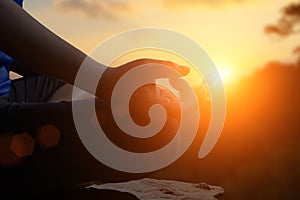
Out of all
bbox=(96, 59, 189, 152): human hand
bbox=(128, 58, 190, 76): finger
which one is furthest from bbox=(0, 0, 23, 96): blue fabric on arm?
bbox=(128, 58, 190, 76): finger

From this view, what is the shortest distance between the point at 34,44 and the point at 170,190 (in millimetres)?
2459

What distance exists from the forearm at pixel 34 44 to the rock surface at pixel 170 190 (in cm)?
195

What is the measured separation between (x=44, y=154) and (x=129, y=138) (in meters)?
0.19

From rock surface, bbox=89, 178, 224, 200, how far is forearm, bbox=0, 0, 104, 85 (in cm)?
195

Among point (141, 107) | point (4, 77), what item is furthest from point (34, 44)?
point (4, 77)

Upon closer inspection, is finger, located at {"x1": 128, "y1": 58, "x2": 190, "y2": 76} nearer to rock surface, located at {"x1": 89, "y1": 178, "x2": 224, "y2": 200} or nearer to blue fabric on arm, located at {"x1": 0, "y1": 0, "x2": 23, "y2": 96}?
blue fabric on arm, located at {"x1": 0, "y1": 0, "x2": 23, "y2": 96}

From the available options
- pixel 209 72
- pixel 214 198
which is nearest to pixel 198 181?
pixel 214 198

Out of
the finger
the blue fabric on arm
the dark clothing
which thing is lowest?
the dark clothing

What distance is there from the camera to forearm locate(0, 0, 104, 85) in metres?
0.92

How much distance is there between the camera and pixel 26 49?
36.2 inches

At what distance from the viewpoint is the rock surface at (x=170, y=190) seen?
9.84ft

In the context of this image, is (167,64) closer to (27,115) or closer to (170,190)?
(27,115)

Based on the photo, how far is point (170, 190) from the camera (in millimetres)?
3277

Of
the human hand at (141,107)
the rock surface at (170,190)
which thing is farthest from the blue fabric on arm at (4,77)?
the rock surface at (170,190)
